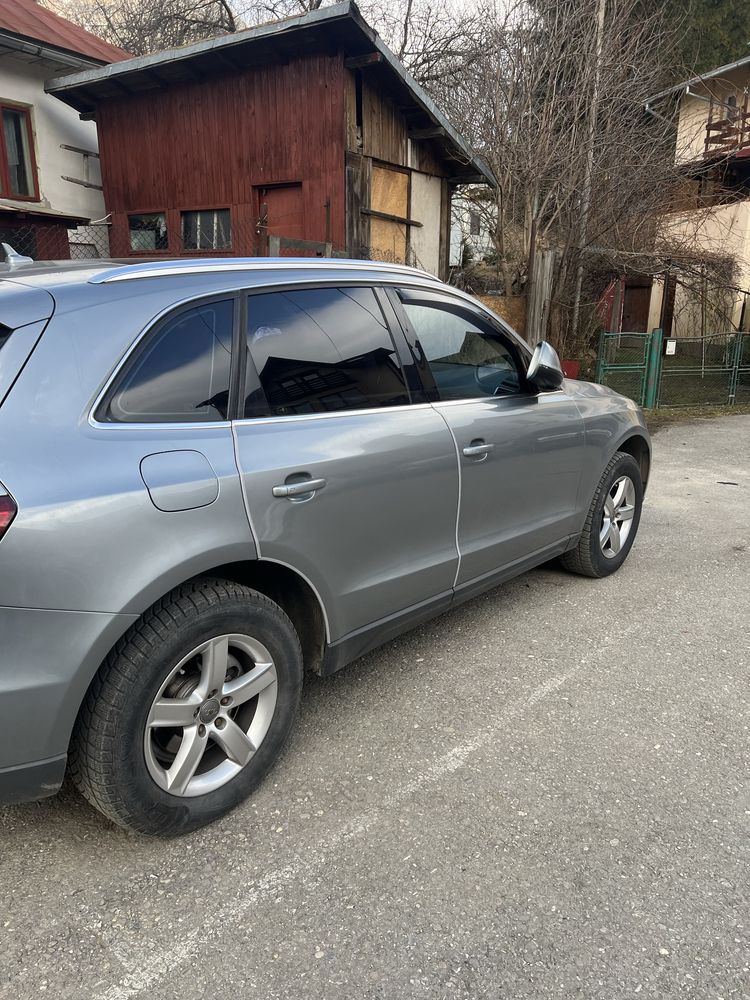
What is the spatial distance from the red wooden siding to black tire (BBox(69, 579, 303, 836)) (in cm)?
860

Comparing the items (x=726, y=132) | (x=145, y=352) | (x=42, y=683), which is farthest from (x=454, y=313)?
(x=726, y=132)

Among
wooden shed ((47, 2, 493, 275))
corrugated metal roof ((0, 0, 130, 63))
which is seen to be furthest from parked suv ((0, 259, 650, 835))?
corrugated metal roof ((0, 0, 130, 63))

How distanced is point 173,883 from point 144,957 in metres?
0.26

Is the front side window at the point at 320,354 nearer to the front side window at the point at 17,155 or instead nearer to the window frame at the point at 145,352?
the window frame at the point at 145,352

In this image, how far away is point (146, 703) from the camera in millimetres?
2096

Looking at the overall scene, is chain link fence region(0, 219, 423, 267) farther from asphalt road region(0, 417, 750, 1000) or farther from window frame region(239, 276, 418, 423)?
asphalt road region(0, 417, 750, 1000)

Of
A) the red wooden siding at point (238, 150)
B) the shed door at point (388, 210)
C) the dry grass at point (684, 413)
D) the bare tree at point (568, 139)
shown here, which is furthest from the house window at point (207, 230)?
the dry grass at point (684, 413)

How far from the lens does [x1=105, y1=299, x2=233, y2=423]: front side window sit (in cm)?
216

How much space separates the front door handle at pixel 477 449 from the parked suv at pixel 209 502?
2 centimetres

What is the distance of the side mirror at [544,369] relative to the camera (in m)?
3.58

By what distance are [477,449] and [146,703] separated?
5.84 ft

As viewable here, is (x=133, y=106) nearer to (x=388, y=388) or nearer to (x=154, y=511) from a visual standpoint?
(x=388, y=388)

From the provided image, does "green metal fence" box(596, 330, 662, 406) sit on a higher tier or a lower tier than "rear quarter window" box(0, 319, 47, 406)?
lower

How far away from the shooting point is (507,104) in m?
12.1
